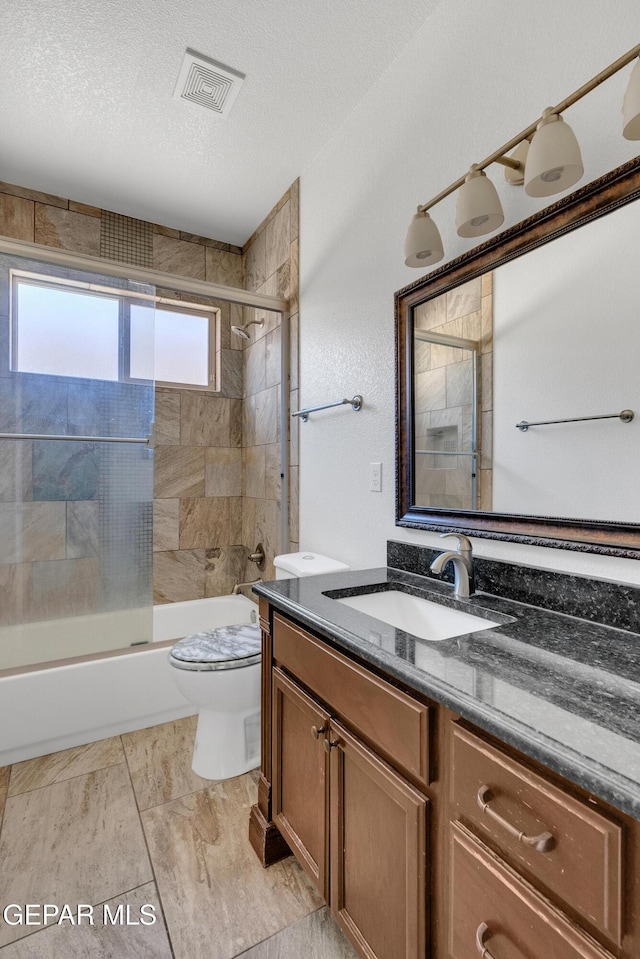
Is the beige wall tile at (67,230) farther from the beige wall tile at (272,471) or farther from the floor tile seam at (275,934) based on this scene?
the floor tile seam at (275,934)

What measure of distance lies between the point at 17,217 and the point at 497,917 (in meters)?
3.28

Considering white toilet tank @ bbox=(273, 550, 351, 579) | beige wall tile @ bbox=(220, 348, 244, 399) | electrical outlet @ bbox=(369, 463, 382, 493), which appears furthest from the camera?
beige wall tile @ bbox=(220, 348, 244, 399)

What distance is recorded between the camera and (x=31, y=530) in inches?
82.4

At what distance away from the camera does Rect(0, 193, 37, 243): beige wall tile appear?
8.02 ft

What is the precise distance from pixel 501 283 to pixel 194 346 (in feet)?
7.37

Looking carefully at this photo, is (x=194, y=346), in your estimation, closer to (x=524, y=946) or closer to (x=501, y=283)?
(x=501, y=283)

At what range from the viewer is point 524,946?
628 mm

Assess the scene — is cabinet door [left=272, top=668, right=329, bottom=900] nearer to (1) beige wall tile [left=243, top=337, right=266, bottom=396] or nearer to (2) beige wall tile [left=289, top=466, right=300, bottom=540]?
(2) beige wall tile [left=289, top=466, right=300, bottom=540]

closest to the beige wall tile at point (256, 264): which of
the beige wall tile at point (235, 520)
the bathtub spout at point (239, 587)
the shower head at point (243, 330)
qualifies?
the shower head at point (243, 330)

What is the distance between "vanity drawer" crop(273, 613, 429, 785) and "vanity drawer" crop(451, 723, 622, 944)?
0.26 feet

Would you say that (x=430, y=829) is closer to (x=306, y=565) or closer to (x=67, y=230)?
(x=306, y=565)

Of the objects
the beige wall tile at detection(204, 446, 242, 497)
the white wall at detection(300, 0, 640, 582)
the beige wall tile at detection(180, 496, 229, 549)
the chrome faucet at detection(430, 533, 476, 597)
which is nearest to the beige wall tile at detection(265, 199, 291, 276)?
the white wall at detection(300, 0, 640, 582)

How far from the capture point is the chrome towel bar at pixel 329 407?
1.89 metres
